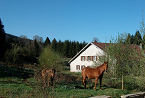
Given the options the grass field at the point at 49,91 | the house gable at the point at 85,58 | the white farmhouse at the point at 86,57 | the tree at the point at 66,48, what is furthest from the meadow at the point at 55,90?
the tree at the point at 66,48

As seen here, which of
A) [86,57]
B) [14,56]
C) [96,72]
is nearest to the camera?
[96,72]

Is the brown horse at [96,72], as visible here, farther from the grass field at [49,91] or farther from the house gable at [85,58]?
the house gable at [85,58]

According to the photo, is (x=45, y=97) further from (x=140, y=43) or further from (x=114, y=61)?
(x=114, y=61)

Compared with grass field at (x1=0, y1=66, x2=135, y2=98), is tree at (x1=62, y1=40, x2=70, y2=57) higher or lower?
higher

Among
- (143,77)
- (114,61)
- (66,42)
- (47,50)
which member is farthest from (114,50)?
(66,42)

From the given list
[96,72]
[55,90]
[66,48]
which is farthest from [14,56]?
[66,48]

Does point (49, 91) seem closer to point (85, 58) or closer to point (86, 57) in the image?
point (86, 57)

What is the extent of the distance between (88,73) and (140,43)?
4927 mm

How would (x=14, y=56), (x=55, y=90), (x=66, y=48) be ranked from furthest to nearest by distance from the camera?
(x=66, y=48) → (x=14, y=56) → (x=55, y=90)

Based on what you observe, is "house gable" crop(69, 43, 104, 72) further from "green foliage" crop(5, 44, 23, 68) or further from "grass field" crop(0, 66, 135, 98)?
"grass field" crop(0, 66, 135, 98)

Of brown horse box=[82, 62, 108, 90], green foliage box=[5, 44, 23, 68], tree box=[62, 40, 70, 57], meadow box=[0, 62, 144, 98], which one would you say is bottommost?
meadow box=[0, 62, 144, 98]

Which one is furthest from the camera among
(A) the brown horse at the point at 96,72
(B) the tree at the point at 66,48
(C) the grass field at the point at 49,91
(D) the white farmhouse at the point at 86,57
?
(B) the tree at the point at 66,48

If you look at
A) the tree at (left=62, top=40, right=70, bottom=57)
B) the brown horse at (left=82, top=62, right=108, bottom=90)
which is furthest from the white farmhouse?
the tree at (left=62, top=40, right=70, bottom=57)

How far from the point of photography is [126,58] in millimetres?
14547
